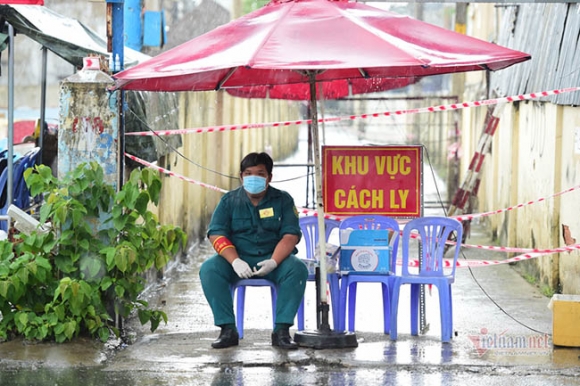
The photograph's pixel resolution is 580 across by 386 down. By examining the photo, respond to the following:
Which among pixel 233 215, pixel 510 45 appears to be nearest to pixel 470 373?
pixel 233 215

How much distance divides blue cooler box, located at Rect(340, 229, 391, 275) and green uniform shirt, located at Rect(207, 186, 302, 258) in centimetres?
54

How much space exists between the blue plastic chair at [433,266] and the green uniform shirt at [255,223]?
908mm

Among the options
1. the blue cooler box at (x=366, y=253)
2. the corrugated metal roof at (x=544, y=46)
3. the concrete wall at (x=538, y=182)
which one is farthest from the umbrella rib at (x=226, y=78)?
the concrete wall at (x=538, y=182)

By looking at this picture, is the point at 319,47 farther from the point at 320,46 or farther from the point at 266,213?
the point at 266,213

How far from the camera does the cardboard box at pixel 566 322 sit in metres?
7.98

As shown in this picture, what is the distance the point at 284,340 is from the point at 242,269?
2.02ft

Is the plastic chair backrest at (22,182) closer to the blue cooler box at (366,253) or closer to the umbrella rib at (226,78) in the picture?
the umbrella rib at (226,78)

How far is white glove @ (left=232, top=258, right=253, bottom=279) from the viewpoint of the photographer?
7.89 meters

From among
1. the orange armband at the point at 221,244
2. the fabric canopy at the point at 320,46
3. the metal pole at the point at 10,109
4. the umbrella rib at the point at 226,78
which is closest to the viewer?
the fabric canopy at the point at 320,46

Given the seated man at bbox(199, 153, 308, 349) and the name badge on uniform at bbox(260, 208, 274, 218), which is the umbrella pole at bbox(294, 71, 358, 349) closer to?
the seated man at bbox(199, 153, 308, 349)

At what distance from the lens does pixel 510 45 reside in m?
16.4

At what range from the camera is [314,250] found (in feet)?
30.5

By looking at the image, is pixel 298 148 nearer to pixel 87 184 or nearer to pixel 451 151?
pixel 451 151

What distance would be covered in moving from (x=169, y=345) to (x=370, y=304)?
9.74 feet
